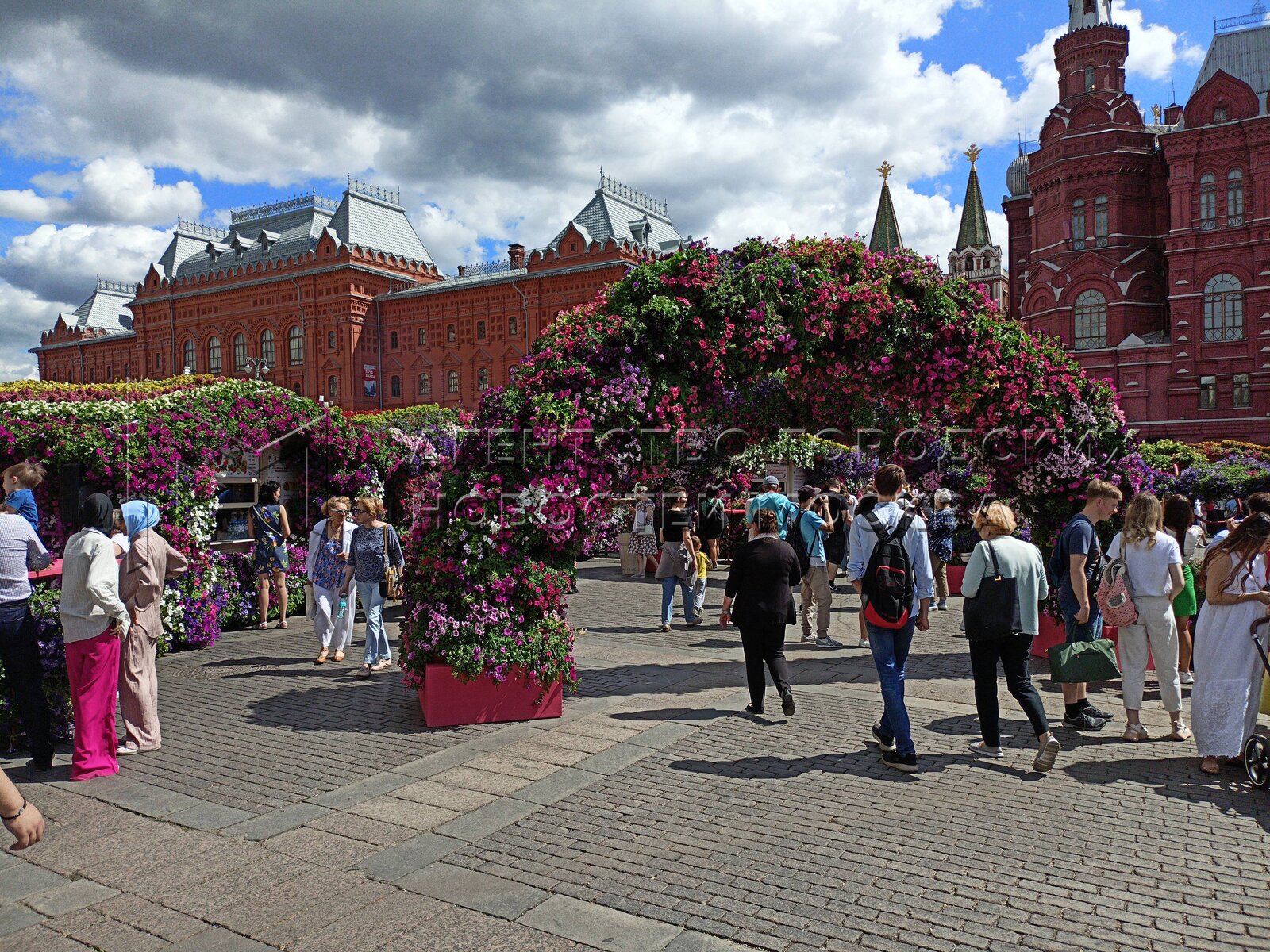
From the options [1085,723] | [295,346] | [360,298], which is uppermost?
[360,298]

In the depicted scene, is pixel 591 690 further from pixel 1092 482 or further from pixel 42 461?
pixel 42 461

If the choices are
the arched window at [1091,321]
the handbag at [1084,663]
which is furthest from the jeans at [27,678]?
the arched window at [1091,321]

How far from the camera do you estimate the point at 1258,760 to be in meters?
5.15

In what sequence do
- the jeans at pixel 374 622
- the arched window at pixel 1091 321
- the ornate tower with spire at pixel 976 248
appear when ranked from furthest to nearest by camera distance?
the ornate tower with spire at pixel 976 248 → the arched window at pixel 1091 321 → the jeans at pixel 374 622

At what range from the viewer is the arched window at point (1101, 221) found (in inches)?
1886

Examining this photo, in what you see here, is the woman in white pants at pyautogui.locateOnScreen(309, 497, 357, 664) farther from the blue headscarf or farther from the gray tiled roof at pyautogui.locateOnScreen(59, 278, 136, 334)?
the gray tiled roof at pyautogui.locateOnScreen(59, 278, 136, 334)

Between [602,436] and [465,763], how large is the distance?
2.66m

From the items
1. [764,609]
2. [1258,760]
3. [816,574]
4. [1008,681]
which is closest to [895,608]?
[1008,681]

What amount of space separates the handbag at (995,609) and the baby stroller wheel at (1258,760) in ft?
4.53

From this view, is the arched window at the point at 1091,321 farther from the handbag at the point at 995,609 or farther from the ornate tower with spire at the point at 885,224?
the handbag at the point at 995,609

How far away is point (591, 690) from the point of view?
25.6 ft

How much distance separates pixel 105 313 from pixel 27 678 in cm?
7970

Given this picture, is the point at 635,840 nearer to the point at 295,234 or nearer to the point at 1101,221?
the point at 1101,221

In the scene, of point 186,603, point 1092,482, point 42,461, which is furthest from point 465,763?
point 42,461
